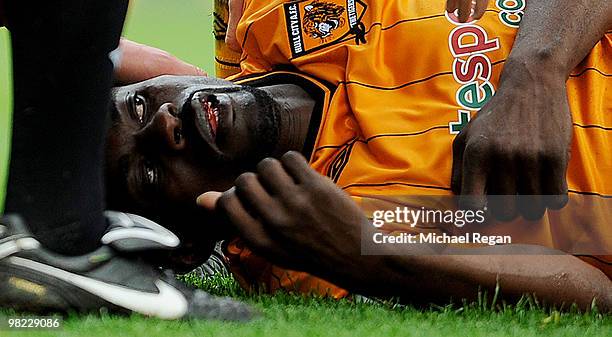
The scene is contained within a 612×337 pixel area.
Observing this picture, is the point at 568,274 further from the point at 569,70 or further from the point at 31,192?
the point at 31,192

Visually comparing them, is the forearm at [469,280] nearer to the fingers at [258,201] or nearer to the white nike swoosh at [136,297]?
the fingers at [258,201]

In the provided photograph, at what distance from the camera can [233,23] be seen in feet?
13.0

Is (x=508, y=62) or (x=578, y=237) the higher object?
(x=508, y=62)

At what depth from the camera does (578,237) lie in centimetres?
281

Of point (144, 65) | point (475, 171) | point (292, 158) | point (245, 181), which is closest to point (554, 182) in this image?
point (475, 171)

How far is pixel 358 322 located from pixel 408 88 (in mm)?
914

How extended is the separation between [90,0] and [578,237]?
1.43 m

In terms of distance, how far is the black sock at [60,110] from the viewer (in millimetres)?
1929

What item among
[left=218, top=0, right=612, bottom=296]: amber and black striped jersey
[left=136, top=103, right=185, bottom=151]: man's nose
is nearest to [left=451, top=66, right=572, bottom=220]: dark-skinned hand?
[left=218, top=0, right=612, bottom=296]: amber and black striped jersey

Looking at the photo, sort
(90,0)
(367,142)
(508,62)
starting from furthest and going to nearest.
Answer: (367,142) < (508,62) < (90,0)

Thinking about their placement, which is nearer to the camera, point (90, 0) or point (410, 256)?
point (90, 0)

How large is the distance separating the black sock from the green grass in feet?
0.61

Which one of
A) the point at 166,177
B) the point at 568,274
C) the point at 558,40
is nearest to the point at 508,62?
the point at 558,40

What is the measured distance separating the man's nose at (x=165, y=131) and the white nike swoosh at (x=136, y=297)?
89cm
